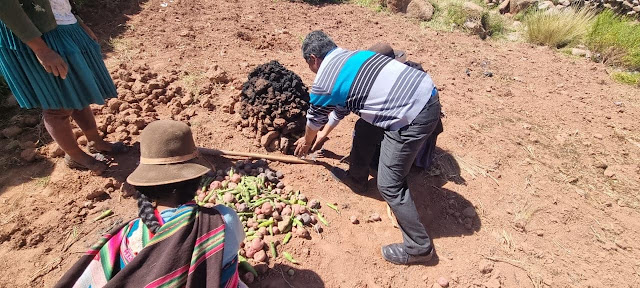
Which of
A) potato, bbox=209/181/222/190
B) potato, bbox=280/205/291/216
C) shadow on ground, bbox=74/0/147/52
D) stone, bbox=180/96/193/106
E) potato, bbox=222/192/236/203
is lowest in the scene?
potato, bbox=280/205/291/216

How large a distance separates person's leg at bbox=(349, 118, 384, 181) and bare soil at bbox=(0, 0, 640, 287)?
267mm

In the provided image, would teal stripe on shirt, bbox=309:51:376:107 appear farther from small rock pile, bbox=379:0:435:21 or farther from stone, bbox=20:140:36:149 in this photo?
small rock pile, bbox=379:0:435:21

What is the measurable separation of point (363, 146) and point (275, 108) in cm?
102

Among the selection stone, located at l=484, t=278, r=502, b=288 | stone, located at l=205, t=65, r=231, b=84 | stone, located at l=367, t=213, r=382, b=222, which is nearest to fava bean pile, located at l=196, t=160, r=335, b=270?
stone, located at l=367, t=213, r=382, b=222

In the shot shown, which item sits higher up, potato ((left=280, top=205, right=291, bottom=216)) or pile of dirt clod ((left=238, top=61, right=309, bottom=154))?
pile of dirt clod ((left=238, top=61, right=309, bottom=154))

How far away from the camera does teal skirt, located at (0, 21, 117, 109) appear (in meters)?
2.31

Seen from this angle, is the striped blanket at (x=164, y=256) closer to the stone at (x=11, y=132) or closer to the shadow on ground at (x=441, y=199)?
the shadow on ground at (x=441, y=199)

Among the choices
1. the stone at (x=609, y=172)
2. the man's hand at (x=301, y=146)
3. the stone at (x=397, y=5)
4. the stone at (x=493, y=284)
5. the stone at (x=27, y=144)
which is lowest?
the stone at (x=493, y=284)

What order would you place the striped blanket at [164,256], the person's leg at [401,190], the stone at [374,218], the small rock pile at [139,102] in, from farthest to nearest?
1. the small rock pile at [139,102]
2. the stone at [374,218]
3. the person's leg at [401,190]
4. the striped blanket at [164,256]

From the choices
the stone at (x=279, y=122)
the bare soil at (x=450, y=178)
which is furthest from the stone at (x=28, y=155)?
the stone at (x=279, y=122)

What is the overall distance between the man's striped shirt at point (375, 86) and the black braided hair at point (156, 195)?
1292 mm

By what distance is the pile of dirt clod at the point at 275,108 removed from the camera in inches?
134

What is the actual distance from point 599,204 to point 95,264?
4.35 metres

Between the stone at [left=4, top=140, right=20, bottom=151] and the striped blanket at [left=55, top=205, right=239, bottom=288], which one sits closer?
the striped blanket at [left=55, top=205, right=239, bottom=288]
